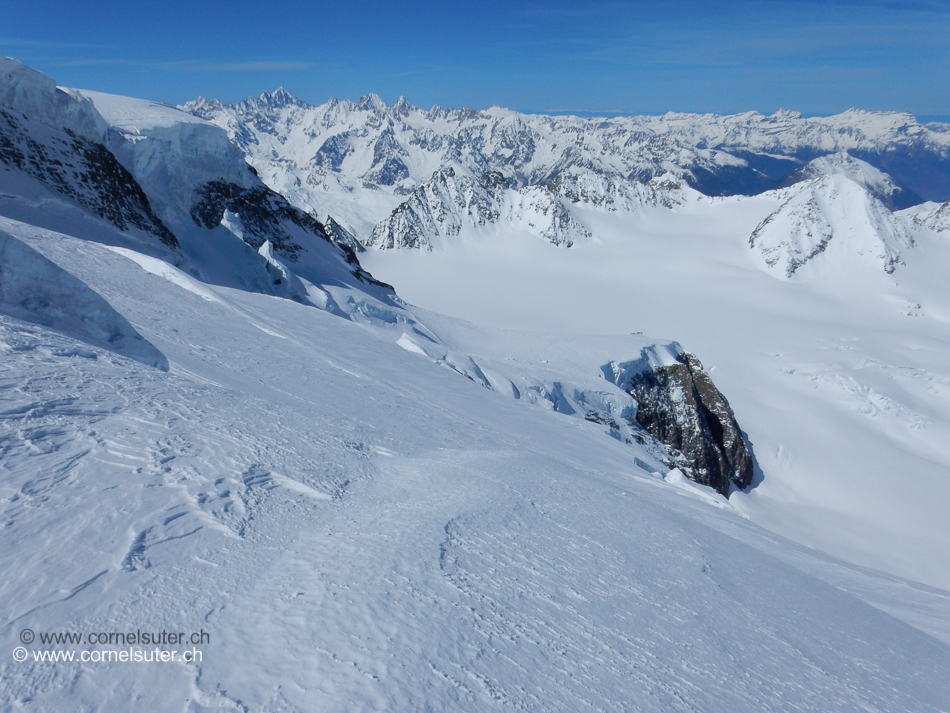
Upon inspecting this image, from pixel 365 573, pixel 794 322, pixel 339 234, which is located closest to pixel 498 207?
pixel 339 234

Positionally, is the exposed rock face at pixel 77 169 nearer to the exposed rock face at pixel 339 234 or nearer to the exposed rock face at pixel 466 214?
the exposed rock face at pixel 339 234

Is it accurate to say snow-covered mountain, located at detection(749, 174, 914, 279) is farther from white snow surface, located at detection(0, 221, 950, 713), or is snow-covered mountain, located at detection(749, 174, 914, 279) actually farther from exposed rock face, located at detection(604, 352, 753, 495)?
white snow surface, located at detection(0, 221, 950, 713)

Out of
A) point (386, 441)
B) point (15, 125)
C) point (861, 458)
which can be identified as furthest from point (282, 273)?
point (861, 458)

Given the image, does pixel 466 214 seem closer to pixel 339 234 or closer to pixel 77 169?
pixel 339 234

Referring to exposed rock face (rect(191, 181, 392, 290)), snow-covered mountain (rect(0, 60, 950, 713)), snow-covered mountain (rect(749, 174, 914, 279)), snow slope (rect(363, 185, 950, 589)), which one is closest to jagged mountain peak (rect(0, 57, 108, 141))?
snow-covered mountain (rect(0, 60, 950, 713))

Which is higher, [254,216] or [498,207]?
[498,207]
